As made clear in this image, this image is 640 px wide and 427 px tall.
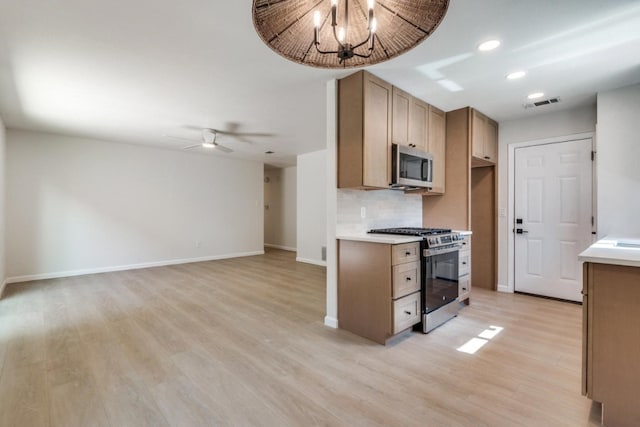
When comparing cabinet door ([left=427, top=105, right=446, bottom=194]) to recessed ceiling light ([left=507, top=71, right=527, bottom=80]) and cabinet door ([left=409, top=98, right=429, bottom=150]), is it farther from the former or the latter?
recessed ceiling light ([left=507, top=71, right=527, bottom=80])

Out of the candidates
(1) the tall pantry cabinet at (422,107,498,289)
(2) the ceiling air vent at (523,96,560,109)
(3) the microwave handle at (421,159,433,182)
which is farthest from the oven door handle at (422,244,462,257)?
(2) the ceiling air vent at (523,96,560,109)

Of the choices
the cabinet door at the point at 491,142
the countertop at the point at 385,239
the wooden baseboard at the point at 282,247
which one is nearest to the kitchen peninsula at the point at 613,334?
the countertop at the point at 385,239

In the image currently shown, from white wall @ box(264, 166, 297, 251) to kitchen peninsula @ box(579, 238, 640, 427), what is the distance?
7021 millimetres

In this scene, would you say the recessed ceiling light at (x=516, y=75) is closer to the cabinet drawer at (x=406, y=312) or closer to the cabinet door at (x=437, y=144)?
the cabinet door at (x=437, y=144)

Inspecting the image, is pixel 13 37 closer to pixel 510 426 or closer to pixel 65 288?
pixel 65 288

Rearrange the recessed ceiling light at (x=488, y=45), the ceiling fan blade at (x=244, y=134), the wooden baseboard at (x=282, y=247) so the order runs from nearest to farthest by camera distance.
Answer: the recessed ceiling light at (x=488, y=45) < the ceiling fan blade at (x=244, y=134) < the wooden baseboard at (x=282, y=247)

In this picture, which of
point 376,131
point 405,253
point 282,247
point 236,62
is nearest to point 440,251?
point 405,253

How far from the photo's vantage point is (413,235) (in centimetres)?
277

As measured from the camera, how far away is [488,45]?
2.27 meters

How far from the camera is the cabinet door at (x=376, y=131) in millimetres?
2684

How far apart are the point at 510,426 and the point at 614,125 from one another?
322 centimetres

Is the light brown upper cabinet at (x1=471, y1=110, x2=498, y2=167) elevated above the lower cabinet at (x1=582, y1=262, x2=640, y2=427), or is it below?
above

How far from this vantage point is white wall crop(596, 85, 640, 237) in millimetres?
2918

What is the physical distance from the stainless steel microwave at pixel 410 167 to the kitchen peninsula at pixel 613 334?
163cm
